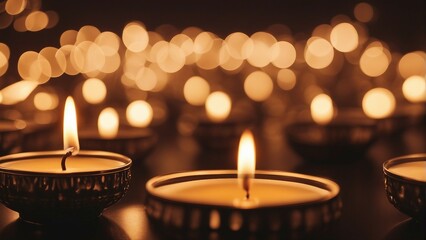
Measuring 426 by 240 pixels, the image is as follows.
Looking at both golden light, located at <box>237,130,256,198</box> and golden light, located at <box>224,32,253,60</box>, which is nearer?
golden light, located at <box>237,130,256,198</box>

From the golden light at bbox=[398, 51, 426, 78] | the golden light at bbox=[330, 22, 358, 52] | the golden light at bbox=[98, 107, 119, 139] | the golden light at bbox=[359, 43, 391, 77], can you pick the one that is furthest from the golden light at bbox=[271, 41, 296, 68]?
the golden light at bbox=[98, 107, 119, 139]

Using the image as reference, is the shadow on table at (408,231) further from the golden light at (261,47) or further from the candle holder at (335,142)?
the golden light at (261,47)

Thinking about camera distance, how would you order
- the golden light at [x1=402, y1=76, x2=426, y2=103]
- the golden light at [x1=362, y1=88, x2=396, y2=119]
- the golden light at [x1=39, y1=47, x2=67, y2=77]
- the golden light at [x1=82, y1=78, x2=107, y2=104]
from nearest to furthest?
the golden light at [x1=362, y1=88, x2=396, y2=119] < the golden light at [x1=402, y1=76, x2=426, y2=103] < the golden light at [x1=82, y1=78, x2=107, y2=104] < the golden light at [x1=39, y1=47, x2=67, y2=77]

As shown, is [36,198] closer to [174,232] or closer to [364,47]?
[174,232]

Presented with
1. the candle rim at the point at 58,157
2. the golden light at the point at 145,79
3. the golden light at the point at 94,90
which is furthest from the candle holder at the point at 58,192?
the golden light at the point at 145,79

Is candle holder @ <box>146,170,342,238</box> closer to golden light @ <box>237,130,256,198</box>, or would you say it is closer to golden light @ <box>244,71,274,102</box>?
golden light @ <box>237,130,256,198</box>
